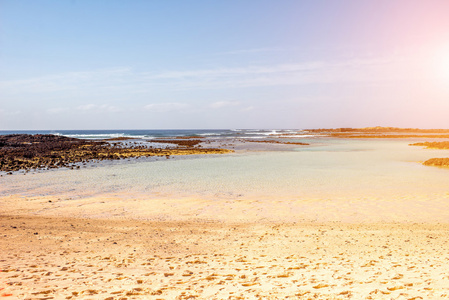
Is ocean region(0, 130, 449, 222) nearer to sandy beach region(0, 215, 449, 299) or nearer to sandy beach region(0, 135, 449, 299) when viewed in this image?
sandy beach region(0, 135, 449, 299)

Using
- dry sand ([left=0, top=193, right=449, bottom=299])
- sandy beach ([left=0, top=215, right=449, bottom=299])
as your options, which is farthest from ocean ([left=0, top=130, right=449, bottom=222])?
sandy beach ([left=0, top=215, right=449, bottom=299])

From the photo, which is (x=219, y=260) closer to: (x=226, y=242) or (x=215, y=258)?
(x=215, y=258)

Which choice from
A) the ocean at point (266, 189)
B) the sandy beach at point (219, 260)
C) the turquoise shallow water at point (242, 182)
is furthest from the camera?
the turquoise shallow water at point (242, 182)

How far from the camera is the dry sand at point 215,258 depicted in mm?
5598

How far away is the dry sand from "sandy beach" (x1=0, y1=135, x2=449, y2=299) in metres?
0.03

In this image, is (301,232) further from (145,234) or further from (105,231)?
(105,231)

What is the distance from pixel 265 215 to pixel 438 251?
5.24m

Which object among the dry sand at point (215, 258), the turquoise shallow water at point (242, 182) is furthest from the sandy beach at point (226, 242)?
the turquoise shallow water at point (242, 182)

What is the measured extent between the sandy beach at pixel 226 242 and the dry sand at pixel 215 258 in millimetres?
26

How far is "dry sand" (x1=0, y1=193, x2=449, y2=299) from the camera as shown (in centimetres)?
560

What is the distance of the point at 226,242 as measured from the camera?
8.56 meters

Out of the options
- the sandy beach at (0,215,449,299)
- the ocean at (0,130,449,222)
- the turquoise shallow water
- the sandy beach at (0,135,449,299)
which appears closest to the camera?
the sandy beach at (0,215,449,299)

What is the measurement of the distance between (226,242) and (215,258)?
1157mm

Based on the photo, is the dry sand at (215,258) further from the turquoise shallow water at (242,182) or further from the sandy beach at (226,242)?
the turquoise shallow water at (242,182)
